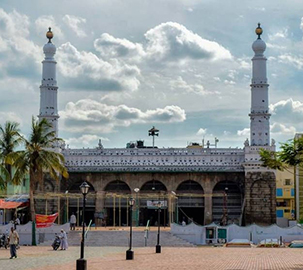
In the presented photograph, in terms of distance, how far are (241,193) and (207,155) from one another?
473cm

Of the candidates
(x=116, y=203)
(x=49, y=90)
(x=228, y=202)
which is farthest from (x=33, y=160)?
(x=228, y=202)

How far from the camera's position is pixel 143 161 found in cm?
6469

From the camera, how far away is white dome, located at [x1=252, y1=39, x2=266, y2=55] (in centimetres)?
6419

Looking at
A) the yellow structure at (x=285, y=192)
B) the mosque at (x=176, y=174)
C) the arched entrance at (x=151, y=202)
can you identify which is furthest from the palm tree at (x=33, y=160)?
the yellow structure at (x=285, y=192)

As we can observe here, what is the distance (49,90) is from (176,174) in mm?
14209

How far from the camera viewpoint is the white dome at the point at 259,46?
211 feet

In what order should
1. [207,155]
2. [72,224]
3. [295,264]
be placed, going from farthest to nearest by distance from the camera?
[207,155]
[72,224]
[295,264]

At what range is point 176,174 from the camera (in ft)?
213

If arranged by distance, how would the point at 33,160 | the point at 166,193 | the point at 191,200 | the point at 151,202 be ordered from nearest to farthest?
the point at 33,160, the point at 151,202, the point at 166,193, the point at 191,200

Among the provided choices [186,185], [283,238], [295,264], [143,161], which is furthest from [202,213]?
[295,264]

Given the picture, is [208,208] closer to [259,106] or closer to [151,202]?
[151,202]

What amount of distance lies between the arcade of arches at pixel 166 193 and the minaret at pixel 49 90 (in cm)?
588

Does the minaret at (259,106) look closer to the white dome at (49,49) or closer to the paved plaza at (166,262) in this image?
the white dome at (49,49)

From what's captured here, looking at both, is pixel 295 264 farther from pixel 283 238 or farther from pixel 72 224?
pixel 72 224
